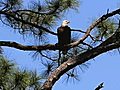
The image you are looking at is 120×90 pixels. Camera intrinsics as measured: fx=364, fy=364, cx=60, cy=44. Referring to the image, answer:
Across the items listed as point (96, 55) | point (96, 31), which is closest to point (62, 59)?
point (96, 31)

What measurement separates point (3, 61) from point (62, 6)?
43 centimetres

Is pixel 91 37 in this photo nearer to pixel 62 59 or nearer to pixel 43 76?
pixel 62 59

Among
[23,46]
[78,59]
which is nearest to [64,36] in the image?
[23,46]

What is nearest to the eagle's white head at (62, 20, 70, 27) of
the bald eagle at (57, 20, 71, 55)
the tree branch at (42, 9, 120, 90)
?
the bald eagle at (57, 20, 71, 55)

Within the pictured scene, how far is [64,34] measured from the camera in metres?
1.87

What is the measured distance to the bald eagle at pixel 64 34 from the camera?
65.9 inches

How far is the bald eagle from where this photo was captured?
167 cm

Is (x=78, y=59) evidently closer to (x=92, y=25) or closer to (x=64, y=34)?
(x=92, y=25)

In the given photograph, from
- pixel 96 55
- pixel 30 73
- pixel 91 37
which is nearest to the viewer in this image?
pixel 96 55

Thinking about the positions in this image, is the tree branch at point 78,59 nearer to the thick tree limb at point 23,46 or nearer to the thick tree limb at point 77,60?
the thick tree limb at point 77,60

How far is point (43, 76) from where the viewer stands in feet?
5.73

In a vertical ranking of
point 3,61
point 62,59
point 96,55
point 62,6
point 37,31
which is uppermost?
point 62,6

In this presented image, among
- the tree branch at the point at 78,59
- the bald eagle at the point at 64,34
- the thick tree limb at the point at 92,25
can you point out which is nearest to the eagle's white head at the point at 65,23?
the bald eagle at the point at 64,34

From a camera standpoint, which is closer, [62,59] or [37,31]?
[62,59]
